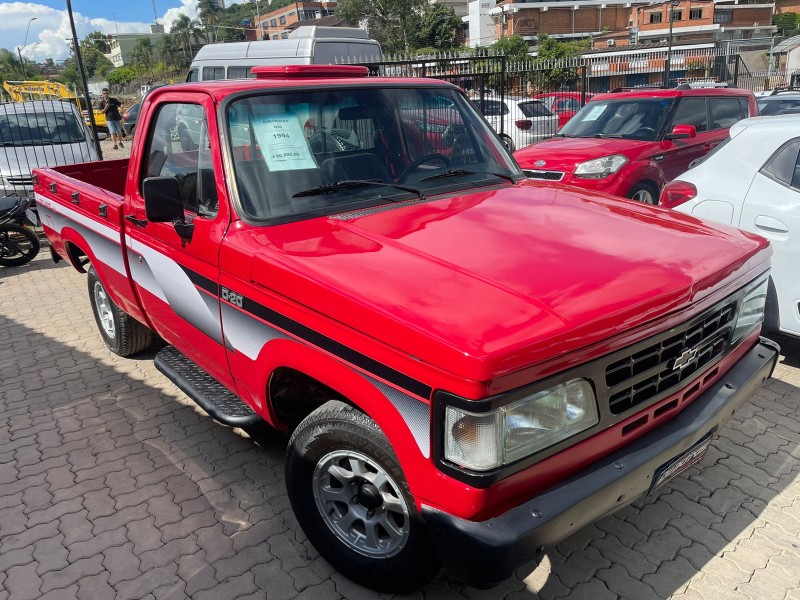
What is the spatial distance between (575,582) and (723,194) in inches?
129

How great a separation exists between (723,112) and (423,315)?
8795 mm

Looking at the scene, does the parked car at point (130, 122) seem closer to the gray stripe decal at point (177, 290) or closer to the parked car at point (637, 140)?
the gray stripe decal at point (177, 290)

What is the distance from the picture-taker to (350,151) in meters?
3.44

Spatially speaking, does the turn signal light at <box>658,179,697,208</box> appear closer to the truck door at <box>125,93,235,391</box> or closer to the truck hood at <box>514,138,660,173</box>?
the truck hood at <box>514,138,660,173</box>

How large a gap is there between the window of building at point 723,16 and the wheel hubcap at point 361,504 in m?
83.9

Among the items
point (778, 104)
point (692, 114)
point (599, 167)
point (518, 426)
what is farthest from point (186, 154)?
point (778, 104)

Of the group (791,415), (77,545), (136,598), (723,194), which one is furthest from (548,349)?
(723,194)

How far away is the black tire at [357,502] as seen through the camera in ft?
8.12

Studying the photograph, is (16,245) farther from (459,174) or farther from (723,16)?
(723,16)

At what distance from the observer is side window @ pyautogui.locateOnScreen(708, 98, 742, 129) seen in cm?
919

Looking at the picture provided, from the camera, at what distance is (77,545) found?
3.32 m

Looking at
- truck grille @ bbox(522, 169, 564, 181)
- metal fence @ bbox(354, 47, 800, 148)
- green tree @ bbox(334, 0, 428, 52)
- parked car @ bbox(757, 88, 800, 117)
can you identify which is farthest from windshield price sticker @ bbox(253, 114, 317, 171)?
green tree @ bbox(334, 0, 428, 52)

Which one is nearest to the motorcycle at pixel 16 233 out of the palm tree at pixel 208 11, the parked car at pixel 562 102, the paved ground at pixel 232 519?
the paved ground at pixel 232 519

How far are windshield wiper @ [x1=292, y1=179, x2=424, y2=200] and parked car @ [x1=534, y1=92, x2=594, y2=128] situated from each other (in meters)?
13.4
